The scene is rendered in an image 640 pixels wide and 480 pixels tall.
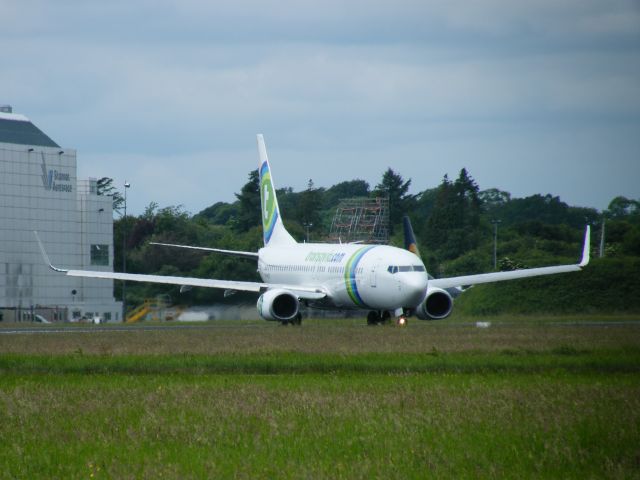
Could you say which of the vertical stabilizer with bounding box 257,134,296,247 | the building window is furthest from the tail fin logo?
the building window

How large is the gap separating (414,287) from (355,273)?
4086mm

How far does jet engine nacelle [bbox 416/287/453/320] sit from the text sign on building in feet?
210

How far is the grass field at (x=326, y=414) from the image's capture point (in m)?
12.3

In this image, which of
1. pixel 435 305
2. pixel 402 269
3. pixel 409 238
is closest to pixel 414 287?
pixel 402 269

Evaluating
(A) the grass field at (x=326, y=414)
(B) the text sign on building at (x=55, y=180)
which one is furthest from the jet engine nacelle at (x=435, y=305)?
(B) the text sign on building at (x=55, y=180)

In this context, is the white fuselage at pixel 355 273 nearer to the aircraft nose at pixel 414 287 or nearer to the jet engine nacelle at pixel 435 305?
the aircraft nose at pixel 414 287

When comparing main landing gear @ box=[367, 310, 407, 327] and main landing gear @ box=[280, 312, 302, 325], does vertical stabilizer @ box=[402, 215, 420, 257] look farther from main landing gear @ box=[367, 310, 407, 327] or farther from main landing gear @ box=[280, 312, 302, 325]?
main landing gear @ box=[280, 312, 302, 325]

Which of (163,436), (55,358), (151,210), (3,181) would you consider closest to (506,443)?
(163,436)

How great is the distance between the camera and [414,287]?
1720 inches

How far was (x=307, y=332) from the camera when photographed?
3953 centimetres

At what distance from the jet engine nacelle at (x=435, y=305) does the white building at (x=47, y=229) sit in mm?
55271

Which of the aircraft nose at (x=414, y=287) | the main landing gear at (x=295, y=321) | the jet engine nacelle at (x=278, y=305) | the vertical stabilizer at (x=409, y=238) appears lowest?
the main landing gear at (x=295, y=321)

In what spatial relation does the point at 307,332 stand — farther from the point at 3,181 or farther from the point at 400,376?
the point at 3,181

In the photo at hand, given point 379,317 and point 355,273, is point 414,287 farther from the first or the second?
point 379,317
